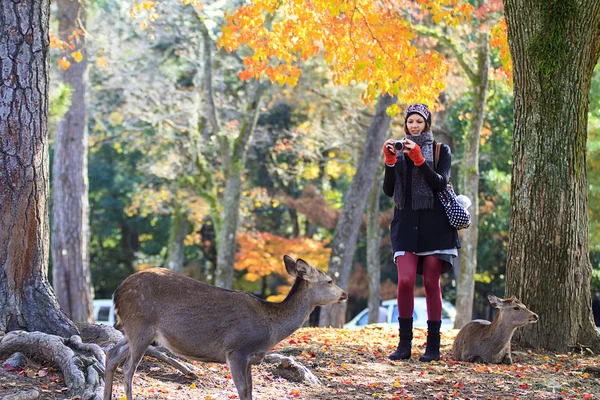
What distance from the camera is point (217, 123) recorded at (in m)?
20.1

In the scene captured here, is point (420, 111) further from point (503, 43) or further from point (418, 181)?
point (503, 43)

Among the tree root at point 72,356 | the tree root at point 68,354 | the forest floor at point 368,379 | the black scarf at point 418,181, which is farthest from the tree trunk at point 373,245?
the tree root at point 68,354

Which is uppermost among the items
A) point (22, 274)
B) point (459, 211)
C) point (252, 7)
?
point (252, 7)

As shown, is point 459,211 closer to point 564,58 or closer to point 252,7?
point 564,58

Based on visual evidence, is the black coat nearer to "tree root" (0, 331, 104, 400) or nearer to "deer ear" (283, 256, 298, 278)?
"deer ear" (283, 256, 298, 278)

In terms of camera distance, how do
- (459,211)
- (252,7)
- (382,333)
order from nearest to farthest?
(459,211), (382,333), (252,7)

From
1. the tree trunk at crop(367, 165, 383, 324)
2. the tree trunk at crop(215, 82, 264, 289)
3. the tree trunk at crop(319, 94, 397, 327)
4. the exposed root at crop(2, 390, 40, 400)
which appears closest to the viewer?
the exposed root at crop(2, 390, 40, 400)

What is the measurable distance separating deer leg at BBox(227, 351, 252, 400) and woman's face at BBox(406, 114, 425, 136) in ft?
9.15

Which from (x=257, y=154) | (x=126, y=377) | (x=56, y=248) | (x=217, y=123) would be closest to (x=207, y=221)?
(x=257, y=154)

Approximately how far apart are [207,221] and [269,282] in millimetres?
3305

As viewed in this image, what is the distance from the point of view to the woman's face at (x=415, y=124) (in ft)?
23.0

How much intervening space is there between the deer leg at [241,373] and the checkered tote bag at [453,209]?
2.61 m

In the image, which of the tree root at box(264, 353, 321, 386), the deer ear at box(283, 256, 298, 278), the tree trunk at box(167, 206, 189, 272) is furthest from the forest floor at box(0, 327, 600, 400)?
the tree trunk at box(167, 206, 189, 272)

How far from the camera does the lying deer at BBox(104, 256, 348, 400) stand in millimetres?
5164
